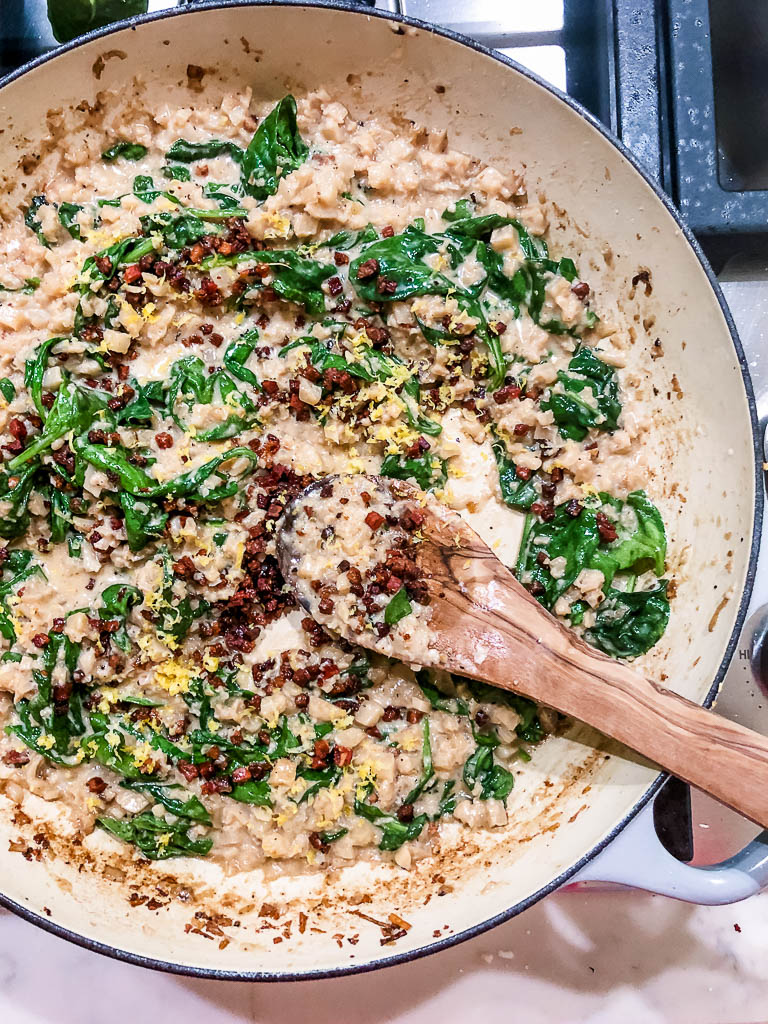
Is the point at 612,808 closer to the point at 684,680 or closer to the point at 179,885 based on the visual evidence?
the point at 684,680

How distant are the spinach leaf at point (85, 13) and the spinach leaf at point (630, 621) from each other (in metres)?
2.38

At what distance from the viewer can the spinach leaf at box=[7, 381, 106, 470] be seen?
2.48 meters

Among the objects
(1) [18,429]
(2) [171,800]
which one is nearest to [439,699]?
(2) [171,800]

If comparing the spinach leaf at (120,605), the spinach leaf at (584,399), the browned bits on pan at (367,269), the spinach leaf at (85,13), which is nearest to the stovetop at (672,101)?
the spinach leaf at (85,13)

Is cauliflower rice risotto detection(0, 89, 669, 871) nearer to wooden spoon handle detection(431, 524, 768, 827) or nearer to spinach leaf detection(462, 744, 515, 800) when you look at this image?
spinach leaf detection(462, 744, 515, 800)

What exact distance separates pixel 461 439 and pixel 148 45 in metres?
1.46

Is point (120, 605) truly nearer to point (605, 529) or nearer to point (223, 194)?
point (223, 194)

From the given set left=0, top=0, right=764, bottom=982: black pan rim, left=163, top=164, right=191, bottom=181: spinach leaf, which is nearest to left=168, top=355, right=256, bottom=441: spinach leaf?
left=163, top=164, right=191, bottom=181: spinach leaf

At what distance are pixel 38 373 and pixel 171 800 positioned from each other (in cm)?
133

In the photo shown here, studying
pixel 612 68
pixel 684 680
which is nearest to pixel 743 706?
pixel 684 680

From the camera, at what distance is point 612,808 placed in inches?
91.6

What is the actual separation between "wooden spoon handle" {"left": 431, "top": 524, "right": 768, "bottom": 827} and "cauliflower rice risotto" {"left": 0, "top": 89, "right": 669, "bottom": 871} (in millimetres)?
314

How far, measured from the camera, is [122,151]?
258 centimetres

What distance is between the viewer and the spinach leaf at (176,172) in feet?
8.52
